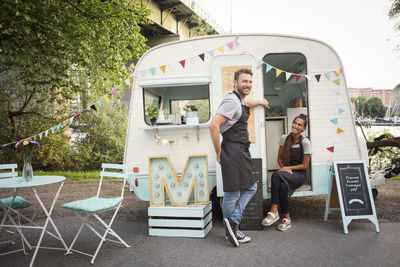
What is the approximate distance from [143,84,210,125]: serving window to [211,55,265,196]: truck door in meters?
0.44

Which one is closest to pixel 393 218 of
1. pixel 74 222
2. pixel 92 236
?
pixel 92 236

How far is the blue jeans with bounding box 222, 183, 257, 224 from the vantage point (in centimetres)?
394

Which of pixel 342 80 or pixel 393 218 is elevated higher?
pixel 342 80

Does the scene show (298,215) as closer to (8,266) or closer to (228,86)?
(228,86)

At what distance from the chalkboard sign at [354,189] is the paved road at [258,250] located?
28 cm

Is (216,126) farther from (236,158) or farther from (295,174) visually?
(295,174)

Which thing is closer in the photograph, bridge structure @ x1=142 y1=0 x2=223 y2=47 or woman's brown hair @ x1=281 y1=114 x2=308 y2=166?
woman's brown hair @ x1=281 y1=114 x2=308 y2=166

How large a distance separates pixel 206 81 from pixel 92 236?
2660mm

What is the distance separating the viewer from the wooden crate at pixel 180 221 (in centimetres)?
440

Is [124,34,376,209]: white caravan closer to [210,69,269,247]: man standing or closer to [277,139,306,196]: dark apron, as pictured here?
[277,139,306,196]: dark apron

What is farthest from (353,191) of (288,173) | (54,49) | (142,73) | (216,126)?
(54,49)

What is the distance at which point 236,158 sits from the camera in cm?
382

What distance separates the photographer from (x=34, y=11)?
698 cm

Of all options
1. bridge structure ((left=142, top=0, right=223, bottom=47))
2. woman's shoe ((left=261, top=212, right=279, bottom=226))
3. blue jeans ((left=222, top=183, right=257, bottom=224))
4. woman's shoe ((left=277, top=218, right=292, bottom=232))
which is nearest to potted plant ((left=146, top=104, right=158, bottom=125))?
blue jeans ((left=222, top=183, right=257, bottom=224))
